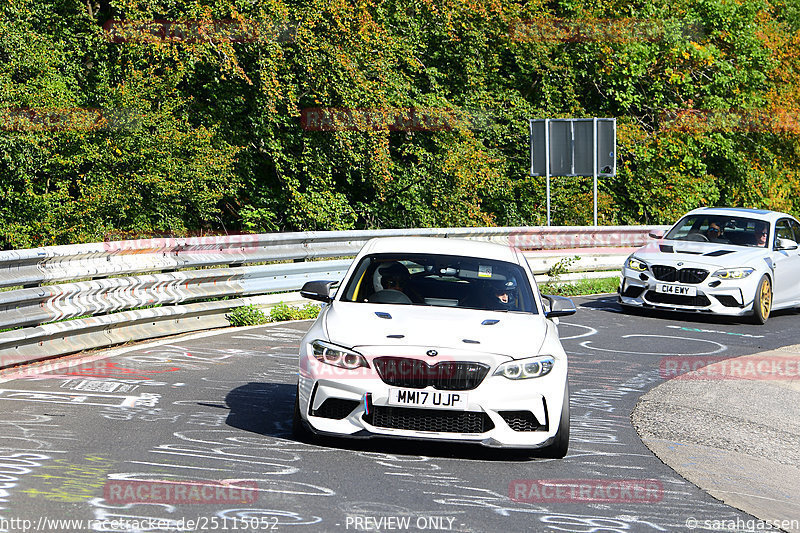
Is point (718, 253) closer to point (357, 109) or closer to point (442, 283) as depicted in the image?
point (442, 283)

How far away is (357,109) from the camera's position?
25.6 metres

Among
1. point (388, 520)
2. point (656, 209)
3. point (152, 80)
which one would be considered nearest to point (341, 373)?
point (388, 520)

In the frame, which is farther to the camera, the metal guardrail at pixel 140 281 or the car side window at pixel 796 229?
the car side window at pixel 796 229

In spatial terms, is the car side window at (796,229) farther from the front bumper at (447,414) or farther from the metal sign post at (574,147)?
the front bumper at (447,414)

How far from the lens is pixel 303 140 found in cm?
2611

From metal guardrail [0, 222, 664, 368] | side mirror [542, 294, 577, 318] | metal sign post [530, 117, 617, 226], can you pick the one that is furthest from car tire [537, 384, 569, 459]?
metal sign post [530, 117, 617, 226]

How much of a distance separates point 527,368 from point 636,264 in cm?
953


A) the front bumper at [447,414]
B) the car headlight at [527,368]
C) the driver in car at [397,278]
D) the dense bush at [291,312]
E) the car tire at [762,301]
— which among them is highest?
the driver in car at [397,278]

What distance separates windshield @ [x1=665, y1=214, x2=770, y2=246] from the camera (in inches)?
651

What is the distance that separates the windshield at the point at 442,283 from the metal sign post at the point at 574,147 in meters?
15.0

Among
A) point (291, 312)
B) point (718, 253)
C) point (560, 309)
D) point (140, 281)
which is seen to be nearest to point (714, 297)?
point (718, 253)

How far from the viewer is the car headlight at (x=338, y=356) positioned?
6.88m

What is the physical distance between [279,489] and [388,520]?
0.77m

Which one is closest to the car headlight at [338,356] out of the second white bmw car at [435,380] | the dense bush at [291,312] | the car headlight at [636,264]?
the second white bmw car at [435,380]
